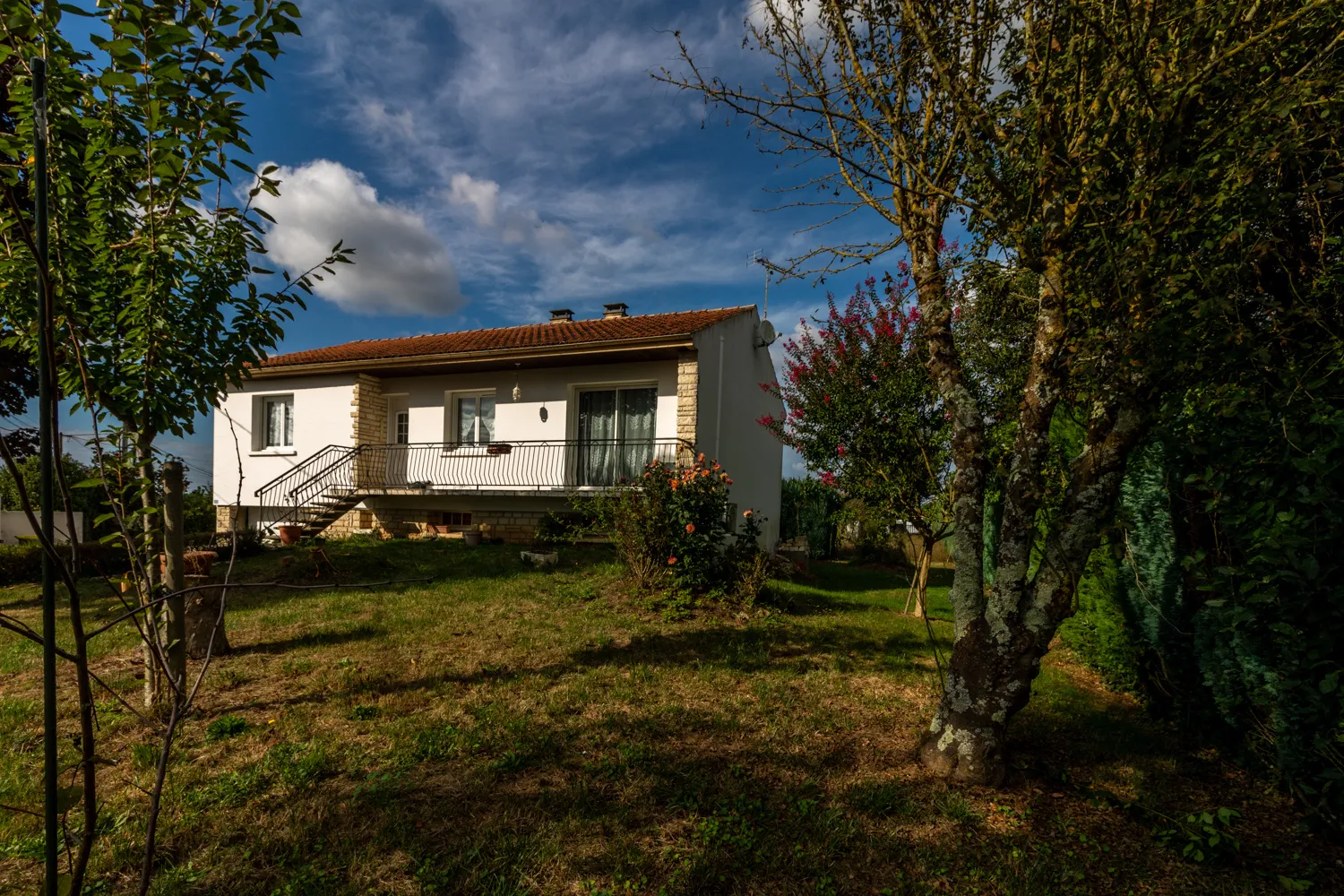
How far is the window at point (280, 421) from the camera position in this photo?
50.4 feet

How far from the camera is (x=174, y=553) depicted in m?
4.47

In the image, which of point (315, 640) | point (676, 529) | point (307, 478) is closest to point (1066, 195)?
point (676, 529)

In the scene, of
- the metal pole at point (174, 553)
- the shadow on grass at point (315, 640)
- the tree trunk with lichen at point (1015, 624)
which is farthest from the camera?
the shadow on grass at point (315, 640)

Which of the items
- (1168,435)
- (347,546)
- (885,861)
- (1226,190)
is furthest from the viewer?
(347,546)

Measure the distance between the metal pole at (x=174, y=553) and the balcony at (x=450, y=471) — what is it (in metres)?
7.41

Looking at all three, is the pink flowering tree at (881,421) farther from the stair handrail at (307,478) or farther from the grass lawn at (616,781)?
the stair handrail at (307,478)

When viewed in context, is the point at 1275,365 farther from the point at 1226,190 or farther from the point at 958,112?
the point at 958,112

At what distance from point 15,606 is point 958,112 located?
38.3ft

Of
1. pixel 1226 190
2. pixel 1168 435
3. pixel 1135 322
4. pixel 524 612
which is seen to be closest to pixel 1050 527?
pixel 1168 435

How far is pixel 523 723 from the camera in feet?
13.7

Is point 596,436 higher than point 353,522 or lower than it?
higher

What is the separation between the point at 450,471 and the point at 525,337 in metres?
3.44

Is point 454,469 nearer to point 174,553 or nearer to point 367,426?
point 367,426

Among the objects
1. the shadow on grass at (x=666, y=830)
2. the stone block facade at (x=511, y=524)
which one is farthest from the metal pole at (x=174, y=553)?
the stone block facade at (x=511, y=524)
